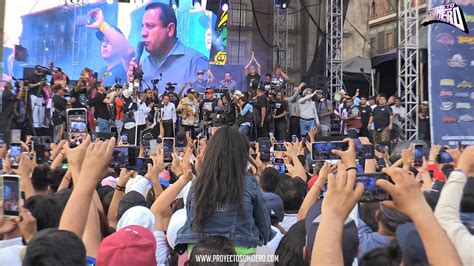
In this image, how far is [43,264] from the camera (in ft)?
6.31

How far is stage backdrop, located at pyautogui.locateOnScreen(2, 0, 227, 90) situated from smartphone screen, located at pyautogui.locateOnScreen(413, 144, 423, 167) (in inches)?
670

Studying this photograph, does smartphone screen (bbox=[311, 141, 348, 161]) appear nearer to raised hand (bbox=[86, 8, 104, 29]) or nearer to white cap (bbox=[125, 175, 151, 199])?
white cap (bbox=[125, 175, 151, 199])

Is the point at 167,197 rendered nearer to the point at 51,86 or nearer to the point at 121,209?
the point at 121,209

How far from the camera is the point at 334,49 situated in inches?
760

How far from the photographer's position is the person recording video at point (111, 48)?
20.8 metres

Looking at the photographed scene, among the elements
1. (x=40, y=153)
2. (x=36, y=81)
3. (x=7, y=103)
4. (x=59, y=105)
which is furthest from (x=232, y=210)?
(x=36, y=81)

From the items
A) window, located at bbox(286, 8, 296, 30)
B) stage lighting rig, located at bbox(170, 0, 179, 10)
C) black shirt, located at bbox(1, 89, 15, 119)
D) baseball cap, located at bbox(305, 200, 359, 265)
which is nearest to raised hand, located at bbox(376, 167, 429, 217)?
baseball cap, located at bbox(305, 200, 359, 265)

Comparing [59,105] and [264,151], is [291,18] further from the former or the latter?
[264,151]

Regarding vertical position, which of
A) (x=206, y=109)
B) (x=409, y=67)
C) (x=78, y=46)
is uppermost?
(x=78, y=46)

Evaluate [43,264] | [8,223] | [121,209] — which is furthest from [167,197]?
[43,264]

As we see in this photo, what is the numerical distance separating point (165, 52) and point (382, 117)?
10.1 m

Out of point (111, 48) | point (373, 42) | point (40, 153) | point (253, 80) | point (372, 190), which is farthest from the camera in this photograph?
point (373, 42)

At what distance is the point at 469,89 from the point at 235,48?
58.0 ft

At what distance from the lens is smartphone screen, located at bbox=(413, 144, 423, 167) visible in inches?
177
